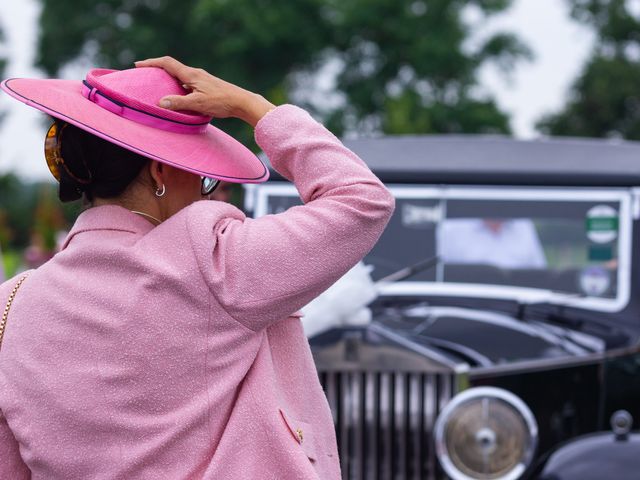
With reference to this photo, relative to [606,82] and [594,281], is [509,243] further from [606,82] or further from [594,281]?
[606,82]

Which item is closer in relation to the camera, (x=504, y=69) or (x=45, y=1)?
(x=504, y=69)

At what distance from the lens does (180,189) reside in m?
1.52

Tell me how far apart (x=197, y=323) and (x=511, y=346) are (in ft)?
7.14

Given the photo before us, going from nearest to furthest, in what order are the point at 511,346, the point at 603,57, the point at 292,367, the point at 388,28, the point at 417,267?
the point at 292,367 < the point at 511,346 < the point at 417,267 < the point at 388,28 < the point at 603,57

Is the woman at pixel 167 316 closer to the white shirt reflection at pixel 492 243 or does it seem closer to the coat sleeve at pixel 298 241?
the coat sleeve at pixel 298 241

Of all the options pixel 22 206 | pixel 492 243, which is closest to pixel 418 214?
pixel 492 243

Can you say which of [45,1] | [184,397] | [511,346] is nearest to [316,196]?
[184,397]

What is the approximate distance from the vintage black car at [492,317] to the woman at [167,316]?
1745mm

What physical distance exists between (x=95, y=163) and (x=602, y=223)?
2.62 m

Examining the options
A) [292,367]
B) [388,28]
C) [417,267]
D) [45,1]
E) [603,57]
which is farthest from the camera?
[603,57]

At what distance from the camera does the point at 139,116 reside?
4.82ft

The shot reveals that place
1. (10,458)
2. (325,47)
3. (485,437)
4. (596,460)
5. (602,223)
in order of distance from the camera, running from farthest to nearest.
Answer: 1. (325,47)
2. (602,223)
3. (485,437)
4. (596,460)
5. (10,458)

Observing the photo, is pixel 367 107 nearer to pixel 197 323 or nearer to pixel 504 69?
pixel 504 69

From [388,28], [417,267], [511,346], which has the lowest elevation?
[511,346]
